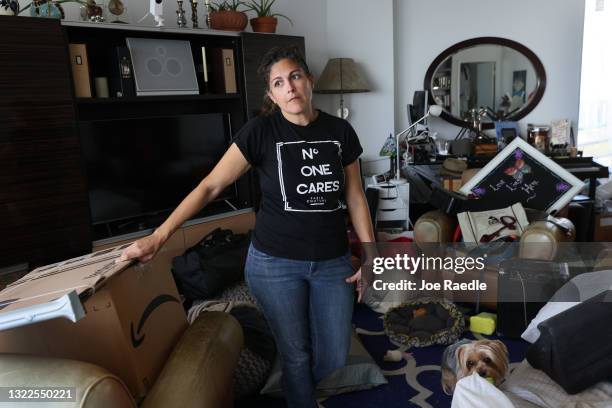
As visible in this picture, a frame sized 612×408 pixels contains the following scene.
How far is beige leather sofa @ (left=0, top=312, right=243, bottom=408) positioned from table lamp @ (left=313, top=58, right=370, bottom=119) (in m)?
2.54

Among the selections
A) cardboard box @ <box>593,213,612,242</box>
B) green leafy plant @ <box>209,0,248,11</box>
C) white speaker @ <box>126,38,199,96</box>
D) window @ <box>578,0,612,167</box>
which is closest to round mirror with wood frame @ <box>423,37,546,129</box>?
window @ <box>578,0,612,167</box>

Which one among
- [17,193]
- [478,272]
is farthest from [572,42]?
[17,193]

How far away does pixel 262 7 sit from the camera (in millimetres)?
3447

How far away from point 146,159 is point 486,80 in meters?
2.74

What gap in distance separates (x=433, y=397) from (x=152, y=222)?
1877mm

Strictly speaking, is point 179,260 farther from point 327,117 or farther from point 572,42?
point 572,42

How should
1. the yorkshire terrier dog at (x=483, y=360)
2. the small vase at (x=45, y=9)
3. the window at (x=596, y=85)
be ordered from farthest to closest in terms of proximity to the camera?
the window at (x=596, y=85) < the small vase at (x=45, y=9) < the yorkshire terrier dog at (x=483, y=360)

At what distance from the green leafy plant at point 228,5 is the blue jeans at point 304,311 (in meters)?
2.15

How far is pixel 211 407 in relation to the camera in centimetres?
119

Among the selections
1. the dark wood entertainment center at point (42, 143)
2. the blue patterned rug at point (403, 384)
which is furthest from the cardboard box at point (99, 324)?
the dark wood entertainment center at point (42, 143)

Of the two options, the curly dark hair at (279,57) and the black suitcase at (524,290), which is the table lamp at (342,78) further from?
the curly dark hair at (279,57)

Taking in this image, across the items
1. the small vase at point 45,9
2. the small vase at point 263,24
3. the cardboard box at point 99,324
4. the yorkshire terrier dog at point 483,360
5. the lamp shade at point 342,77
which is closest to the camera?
the cardboard box at point 99,324

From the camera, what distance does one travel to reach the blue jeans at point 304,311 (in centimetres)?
151

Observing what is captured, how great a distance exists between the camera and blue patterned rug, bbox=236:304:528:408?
79.0 inches
